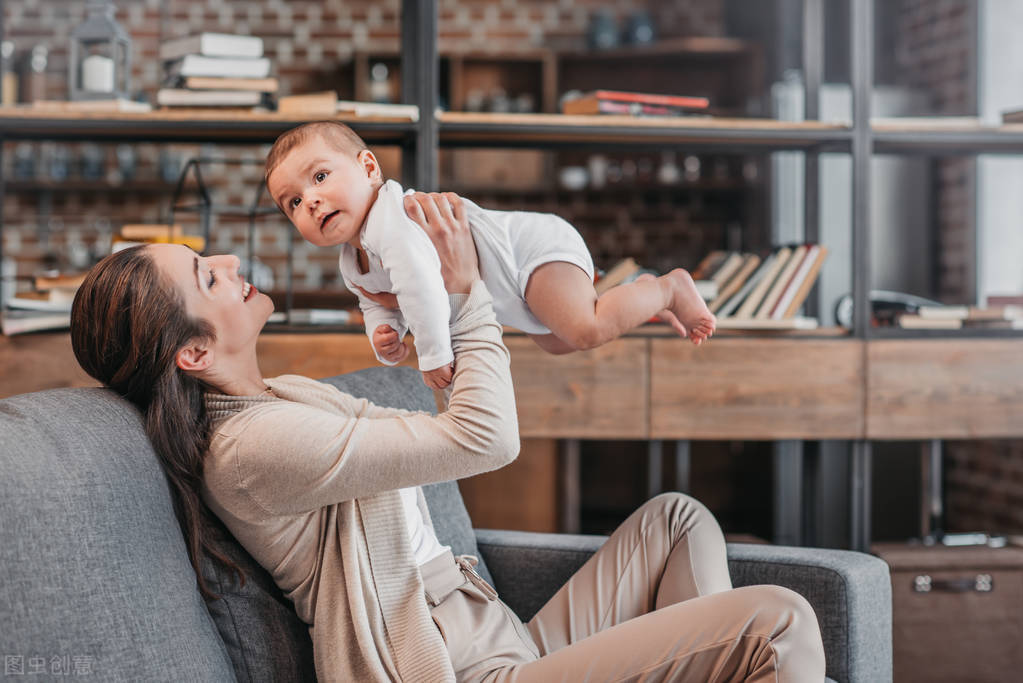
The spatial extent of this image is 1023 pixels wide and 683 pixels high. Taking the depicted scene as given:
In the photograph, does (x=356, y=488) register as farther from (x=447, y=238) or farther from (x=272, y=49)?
(x=272, y=49)

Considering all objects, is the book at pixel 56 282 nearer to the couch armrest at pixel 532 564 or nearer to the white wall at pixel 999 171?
the couch armrest at pixel 532 564

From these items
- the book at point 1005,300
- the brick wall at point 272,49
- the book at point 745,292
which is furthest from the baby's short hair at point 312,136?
the brick wall at point 272,49

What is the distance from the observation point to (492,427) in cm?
127

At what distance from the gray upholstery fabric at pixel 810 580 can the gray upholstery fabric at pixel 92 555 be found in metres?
0.74

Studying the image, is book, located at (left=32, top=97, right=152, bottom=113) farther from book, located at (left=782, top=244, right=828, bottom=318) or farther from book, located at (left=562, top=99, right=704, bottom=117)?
book, located at (left=782, top=244, right=828, bottom=318)

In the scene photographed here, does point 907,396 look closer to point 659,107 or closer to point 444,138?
point 659,107

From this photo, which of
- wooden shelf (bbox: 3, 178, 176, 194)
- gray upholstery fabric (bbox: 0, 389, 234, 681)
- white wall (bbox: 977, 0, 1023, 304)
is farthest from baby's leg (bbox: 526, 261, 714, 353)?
wooden shelf (bbox: 3, 178, 176, 194)

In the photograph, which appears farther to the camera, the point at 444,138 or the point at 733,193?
the point at 733,193

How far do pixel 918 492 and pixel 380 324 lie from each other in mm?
2846

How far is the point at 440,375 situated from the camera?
1331 millimetres

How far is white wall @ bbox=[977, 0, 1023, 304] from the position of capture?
3424 millimetres

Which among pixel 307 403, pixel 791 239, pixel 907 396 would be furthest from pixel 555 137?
pixel 791 239

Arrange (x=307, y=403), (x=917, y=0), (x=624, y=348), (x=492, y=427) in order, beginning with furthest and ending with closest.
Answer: (x=917, y=0) < (x=624, y=348) < (x=307, y=403) < (x=492, y=427)

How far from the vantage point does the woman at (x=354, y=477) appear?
1.23 meters
